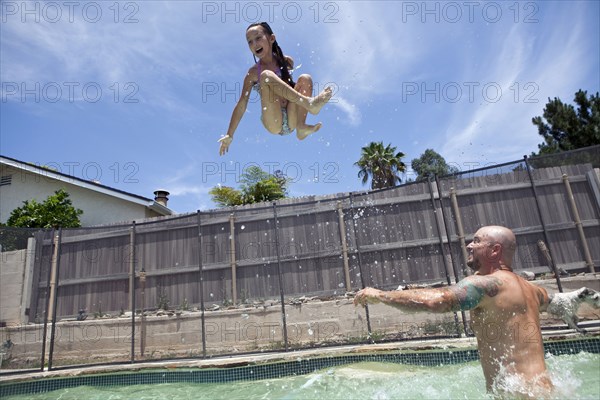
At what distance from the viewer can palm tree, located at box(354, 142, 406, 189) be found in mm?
23380

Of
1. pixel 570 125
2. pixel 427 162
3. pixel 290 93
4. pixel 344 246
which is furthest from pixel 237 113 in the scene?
pixel 427 162

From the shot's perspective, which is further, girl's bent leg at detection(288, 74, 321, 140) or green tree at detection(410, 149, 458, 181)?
green tree at detection(410, 149, 458, 181)

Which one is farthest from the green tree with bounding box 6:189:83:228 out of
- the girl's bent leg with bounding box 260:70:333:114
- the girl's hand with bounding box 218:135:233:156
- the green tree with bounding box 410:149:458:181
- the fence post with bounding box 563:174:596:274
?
the green tree with bounding box 410:149:458:181

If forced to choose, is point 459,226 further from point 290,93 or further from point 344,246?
point 290,93

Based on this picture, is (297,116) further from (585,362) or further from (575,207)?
(575,207)

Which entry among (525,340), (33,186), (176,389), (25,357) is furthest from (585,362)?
(33,186)

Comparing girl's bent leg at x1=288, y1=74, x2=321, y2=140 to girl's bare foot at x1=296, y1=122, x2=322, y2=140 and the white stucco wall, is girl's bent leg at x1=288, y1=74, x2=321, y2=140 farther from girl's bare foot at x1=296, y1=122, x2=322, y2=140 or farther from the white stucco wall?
the white stucco wall

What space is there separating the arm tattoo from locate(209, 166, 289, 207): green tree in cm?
1506

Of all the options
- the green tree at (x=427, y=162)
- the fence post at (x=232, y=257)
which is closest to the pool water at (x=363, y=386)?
the fence post at (x=232, y=257)

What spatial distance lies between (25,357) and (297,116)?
22.5 feet

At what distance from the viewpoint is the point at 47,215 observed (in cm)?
1190

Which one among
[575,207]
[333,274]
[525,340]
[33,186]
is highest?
[33,186]

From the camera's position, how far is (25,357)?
277 inches

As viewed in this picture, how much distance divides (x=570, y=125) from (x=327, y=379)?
16.5m
